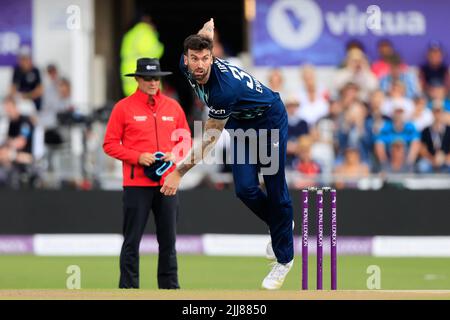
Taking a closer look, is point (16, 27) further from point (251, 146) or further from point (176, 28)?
point (251, 146)

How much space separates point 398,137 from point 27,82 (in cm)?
534

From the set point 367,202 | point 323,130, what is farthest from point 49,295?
point 323,130

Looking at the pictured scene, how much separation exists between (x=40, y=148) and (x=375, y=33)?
4.91 m

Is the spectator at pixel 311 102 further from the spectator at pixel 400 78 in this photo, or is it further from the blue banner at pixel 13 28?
the blue banner at pixel 13 28

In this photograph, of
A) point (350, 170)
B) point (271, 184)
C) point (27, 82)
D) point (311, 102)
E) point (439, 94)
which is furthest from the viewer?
point (27, 82)

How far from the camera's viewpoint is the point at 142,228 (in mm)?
10445

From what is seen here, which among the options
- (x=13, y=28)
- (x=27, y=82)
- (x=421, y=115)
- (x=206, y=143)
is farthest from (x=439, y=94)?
(x=206, y=143)

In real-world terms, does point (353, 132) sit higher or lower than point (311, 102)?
lower

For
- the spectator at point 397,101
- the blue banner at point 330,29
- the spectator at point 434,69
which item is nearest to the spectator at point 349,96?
the spectator at point 397,101

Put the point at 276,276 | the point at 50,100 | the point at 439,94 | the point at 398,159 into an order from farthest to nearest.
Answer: the point at 50,100
the point at 439,94
the point at 398,159
the point at 276,276

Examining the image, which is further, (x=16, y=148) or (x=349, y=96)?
(x=16, y=148)

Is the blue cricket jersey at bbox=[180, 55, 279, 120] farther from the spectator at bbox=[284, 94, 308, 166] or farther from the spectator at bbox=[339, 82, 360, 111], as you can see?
the spectator at bbox=[339, 82, 360, 111]

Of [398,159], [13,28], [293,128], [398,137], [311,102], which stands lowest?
[398,159]

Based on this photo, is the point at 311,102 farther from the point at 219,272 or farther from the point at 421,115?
the point at 219,272
